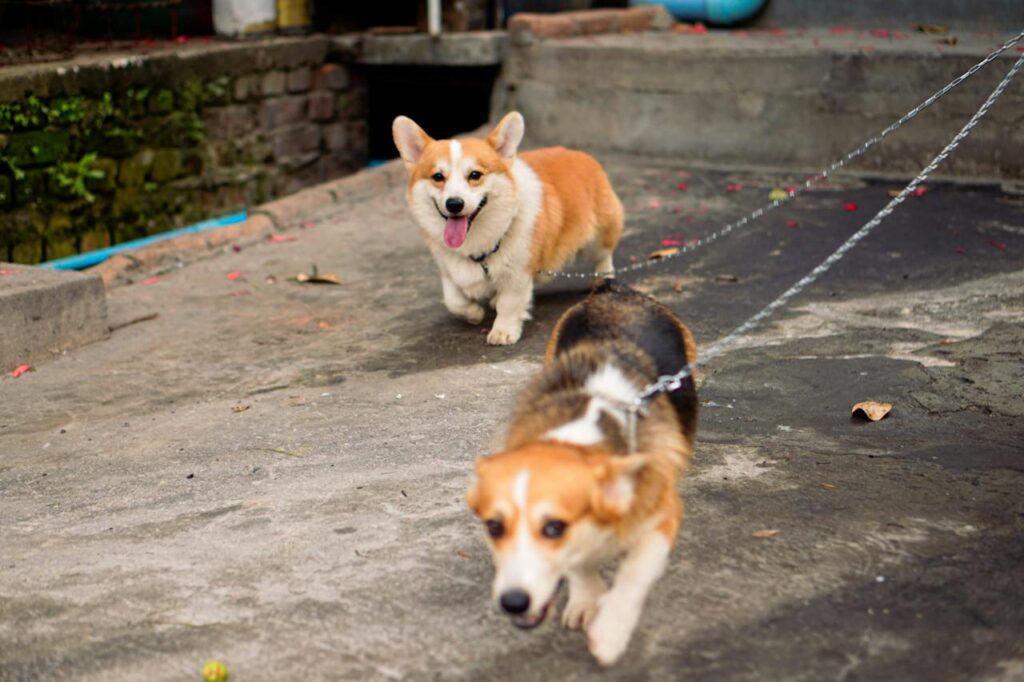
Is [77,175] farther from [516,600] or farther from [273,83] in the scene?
[516,600]

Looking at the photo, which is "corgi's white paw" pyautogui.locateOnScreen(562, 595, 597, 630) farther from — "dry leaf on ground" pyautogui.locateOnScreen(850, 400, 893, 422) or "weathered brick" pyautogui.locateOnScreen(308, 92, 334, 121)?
"weathered brick" pyautogui.locateOnScreen(308, 92, 334, 121)

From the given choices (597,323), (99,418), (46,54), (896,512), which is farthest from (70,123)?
(896,512)

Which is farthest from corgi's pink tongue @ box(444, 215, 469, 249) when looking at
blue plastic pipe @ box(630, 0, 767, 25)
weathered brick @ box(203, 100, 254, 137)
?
blue plastic pipe @ box(630, 0, 767, 25)

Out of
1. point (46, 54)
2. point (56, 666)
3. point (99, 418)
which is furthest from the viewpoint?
point (46, 54)

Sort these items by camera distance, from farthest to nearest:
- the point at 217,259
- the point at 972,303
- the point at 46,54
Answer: the point at 46,54 < the point at 217,259 < the point at 972,303

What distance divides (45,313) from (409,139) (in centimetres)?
191

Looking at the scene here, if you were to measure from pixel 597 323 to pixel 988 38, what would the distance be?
682cm

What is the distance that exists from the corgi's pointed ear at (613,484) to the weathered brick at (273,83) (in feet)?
25.4

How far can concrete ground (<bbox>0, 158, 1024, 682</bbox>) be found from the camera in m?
2.97

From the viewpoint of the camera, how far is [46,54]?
8.29 metres

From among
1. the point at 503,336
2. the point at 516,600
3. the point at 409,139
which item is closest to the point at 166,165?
the point at 409,139

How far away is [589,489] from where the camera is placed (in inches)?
101

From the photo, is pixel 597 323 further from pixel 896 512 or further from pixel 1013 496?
pixel 1013 496

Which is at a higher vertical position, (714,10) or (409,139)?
(714,10)
